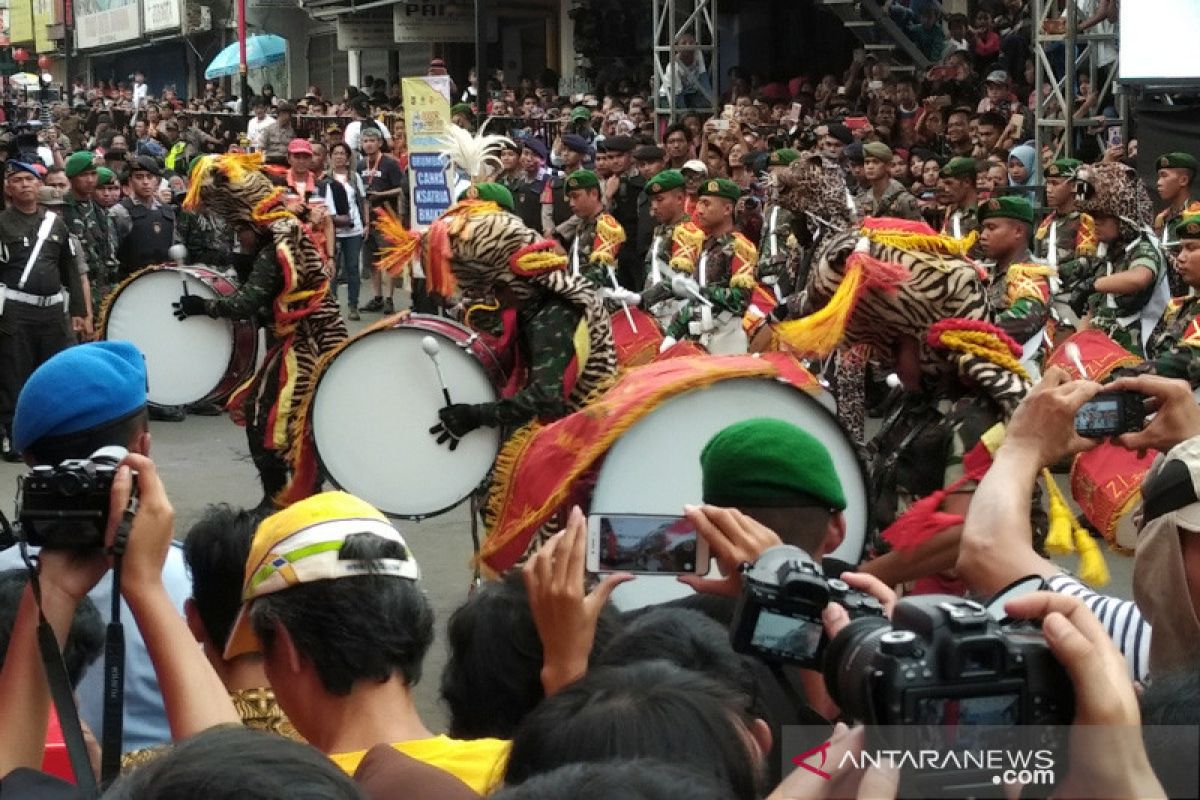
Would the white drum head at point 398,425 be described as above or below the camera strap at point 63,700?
below

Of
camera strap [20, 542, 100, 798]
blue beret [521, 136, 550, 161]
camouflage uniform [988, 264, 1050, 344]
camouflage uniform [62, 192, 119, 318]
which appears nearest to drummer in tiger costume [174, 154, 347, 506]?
camouflage uniform [988, 264, 1050, 344]

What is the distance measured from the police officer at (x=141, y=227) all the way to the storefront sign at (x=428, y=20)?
17.9 m

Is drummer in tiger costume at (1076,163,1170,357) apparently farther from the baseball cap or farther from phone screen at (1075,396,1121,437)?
the baseball cap

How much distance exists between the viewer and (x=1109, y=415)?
2.96 meters

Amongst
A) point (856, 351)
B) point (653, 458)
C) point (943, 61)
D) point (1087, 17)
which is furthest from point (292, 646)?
point (943, 61)

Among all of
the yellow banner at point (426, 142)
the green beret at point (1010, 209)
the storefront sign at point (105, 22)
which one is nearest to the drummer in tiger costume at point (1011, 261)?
the green beret at point (1010, 209)

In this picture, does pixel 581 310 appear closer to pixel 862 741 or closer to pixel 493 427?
pixel 493 427

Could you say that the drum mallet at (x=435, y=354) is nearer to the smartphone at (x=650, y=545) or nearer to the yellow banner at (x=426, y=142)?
the smartphone at (x=650, y=545)

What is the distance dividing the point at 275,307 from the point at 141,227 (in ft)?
19.2

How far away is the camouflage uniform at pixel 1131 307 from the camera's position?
980 cm

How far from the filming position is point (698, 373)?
439 cm

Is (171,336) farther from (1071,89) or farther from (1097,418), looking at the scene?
(1071,89)

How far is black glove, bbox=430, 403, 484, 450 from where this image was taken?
647 cm

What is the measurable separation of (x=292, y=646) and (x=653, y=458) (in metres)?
1.78
